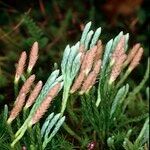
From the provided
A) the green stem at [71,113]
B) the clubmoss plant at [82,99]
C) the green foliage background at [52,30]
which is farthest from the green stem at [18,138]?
the green foliage background at [52,30]

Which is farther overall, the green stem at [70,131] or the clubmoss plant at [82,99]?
the green stem at [70,131]

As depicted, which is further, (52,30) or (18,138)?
(52,30)

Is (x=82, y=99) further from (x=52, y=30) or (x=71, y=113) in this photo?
(x=52, y=30)

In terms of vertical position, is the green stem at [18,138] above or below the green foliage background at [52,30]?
below

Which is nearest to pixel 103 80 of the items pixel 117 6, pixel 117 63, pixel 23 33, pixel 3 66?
pixel 117 63

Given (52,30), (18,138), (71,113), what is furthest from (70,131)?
(52,30)

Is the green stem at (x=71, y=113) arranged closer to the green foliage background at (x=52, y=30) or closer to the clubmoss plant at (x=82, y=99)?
the clubmoss plant at (x=82, y=99)

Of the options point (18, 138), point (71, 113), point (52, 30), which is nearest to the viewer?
point (18, 138)

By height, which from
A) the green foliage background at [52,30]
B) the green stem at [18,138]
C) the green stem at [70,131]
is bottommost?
the green stem at [70,131]

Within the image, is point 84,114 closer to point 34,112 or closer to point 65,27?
point 34,112
